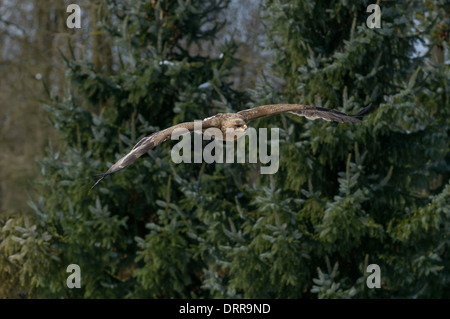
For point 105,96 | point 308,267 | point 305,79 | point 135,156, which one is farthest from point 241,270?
point 135,156

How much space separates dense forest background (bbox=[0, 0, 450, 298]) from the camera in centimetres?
727

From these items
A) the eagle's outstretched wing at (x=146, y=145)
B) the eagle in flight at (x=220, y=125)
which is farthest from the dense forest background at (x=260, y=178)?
the eagle's outstretched wing at (x=146, y=145)

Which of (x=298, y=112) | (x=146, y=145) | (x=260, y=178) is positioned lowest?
(x=260, y=178)

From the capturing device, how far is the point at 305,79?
7520 millimetres

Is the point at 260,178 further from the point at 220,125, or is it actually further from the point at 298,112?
the point at 220,125

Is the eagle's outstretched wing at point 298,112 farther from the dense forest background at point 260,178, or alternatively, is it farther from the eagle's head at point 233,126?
the dense forest background at point 260,178

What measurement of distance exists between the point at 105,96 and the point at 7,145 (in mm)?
6654

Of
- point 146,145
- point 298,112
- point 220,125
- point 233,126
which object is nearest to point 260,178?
point 298,112

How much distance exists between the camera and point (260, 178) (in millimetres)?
7871

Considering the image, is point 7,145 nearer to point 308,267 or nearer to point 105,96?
point 105,96

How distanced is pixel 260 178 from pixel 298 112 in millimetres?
3260

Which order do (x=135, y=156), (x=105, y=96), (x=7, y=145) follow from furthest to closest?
(x=7, y=145) < (x=105, y=96) < (x=135, y=156)

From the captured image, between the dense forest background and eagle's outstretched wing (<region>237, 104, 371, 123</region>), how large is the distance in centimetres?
212

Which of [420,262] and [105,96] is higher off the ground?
[105,96]
